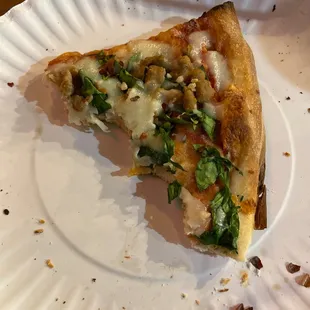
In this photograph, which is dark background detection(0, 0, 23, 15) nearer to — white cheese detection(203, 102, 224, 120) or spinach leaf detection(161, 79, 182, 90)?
spinach leaf detection(161, 79, 182, 90)

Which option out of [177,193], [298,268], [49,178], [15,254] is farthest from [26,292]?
[298,268]

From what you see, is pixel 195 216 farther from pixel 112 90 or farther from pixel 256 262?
pixel 112 90

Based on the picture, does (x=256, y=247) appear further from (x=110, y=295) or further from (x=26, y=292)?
(x=26, y=292)

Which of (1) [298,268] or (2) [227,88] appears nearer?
(1) [298,268]

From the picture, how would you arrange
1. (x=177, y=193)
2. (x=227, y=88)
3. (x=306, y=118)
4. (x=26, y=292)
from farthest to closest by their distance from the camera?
1. (x=306, y=118)
2. (x=227, y=88)
3. (x=177, y=193)
4. (x=26, y=292)

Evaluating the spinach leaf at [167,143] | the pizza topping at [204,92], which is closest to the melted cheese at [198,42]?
the pizza topping at [204,92]

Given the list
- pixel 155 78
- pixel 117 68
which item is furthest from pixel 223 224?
pixel 117 68

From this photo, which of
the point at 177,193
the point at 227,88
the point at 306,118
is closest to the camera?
the point at 177,193
